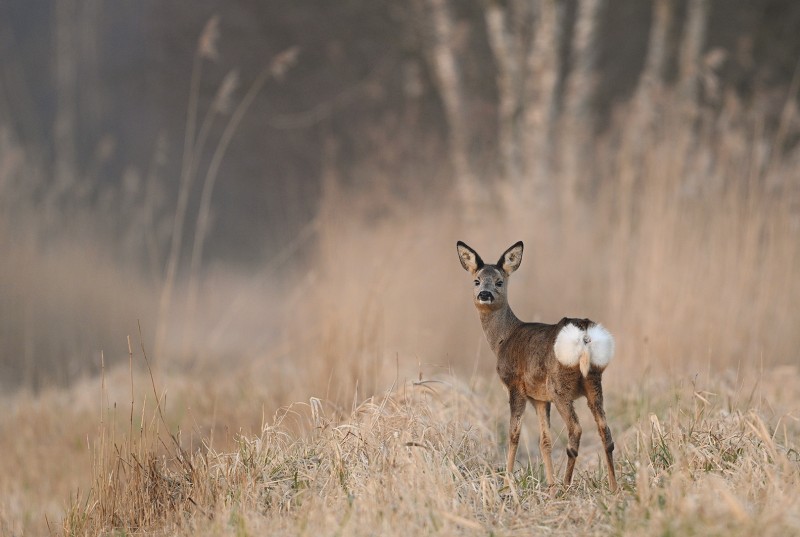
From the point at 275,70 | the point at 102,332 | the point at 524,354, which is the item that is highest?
the point at 275,70

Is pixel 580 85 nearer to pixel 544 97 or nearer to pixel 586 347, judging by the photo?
pixel 544 97

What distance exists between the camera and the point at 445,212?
9.50m

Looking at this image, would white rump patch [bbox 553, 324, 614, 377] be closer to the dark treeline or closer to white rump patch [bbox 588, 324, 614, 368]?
white rump patch [bbox 588, 324, 614, 368]

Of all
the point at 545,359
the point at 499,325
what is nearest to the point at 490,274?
the point at 499,325

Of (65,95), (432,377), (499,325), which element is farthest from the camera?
(65,95)

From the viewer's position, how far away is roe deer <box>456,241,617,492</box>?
3.29 metres

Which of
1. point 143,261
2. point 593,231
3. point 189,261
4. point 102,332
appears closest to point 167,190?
point 189,261

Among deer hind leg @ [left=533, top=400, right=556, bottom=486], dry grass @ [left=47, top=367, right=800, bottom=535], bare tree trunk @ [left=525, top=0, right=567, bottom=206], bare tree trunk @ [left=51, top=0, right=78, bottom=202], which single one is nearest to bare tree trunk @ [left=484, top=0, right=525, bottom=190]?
bare tree trunk @ [left=525, top=0, right=567, bottom=206]

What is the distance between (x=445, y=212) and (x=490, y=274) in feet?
19.2

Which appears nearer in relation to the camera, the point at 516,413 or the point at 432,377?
the point at 516,413

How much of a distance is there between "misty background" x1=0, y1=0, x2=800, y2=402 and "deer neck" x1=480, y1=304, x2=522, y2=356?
0.47 metres

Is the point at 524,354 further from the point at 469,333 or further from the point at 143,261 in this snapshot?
the point at 143,261

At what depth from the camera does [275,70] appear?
6.35 meters

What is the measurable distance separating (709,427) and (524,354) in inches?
50.6
